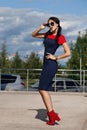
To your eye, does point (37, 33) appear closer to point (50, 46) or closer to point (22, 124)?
Answer: point (50, 46)

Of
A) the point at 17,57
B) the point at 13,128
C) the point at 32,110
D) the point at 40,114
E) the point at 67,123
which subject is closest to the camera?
the point at 13,128

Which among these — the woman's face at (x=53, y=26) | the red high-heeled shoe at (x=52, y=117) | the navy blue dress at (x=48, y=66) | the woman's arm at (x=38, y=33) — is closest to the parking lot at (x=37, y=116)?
the red high-heeled shoe at (x=52, y=117)

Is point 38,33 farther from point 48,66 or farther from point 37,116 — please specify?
point 37,116

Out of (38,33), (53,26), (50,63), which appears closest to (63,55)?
(50,63)

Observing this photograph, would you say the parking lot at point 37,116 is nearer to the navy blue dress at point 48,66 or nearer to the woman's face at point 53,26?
the navy blue dress at point 48,66

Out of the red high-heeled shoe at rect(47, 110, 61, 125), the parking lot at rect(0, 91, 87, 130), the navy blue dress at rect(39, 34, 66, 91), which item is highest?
the navy blue dress at rect(39, 34, 66, 91)

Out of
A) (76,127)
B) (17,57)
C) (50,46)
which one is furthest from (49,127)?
(17,57)

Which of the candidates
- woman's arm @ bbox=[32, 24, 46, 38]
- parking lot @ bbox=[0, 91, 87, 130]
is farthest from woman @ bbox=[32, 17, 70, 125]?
parking lot @ bbox=[0, 91, 87, 130]

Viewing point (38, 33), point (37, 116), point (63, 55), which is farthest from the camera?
point (37, 116)

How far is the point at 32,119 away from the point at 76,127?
1239 millimetres

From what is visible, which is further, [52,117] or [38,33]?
[38,33]

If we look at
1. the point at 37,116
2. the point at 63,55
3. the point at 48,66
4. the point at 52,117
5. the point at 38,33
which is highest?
the point at 38,33

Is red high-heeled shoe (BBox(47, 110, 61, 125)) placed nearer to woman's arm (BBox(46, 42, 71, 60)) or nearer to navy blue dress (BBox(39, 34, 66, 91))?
navy blue dress (BBox(39, 34, 66, 91))

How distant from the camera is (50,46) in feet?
28.3
